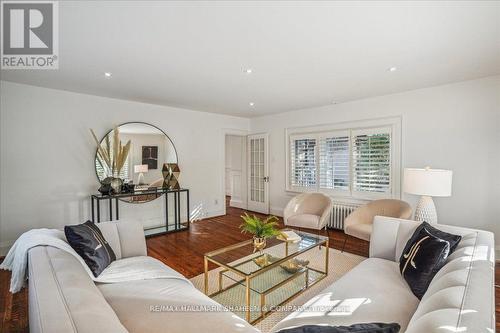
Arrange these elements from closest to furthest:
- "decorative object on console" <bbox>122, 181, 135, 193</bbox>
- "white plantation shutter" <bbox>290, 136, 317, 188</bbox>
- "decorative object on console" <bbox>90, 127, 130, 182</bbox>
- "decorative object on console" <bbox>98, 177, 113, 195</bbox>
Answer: "decorative object on console" <bbox>98, 177, 113, 195</bbox>
"decorative object on console" <bbox>90, 127, 130, 182</bbox>
"decorative object on console" <bbox>122, 181, 135, 193</bbox>
"white plantation shutter" <bbox>290, 136, 317, 188</bbox>

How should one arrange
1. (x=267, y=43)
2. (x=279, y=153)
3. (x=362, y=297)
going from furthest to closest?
1. (x=279, y=153)
2. (x=267, y=43)
3. (x=362, y=297)

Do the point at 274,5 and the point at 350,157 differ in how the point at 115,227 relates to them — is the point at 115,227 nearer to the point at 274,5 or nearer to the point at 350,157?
the point at 274,5

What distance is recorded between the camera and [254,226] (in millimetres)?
2439

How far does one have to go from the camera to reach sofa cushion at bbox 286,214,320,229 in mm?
3678

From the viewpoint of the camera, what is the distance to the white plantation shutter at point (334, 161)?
4.52m

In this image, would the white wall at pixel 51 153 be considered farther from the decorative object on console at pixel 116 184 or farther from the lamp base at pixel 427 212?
the lamp base at pixel 427 212

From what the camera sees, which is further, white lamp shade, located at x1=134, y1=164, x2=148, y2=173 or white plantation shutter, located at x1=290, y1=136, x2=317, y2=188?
white plantation shutter, located at x1=290, y1=136, x2=317, y2=188

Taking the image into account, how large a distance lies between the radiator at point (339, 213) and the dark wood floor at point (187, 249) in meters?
0.14

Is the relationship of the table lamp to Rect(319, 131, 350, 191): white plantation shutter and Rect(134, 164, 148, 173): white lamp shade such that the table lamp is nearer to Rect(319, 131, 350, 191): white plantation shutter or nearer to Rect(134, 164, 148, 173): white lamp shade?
Rect(134, 164, 148, 173): white lamp shade

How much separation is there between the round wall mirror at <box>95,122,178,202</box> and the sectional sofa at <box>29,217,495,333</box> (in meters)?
2.81

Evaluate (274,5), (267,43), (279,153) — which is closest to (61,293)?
(274,5)

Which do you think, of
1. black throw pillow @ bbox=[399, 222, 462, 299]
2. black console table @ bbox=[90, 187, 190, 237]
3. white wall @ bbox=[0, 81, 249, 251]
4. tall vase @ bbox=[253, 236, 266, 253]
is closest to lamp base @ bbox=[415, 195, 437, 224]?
black throw pillow @ bbox=[399, 222, 462, 299]

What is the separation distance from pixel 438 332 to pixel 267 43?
2254 mm

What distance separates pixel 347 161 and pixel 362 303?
3374mm
